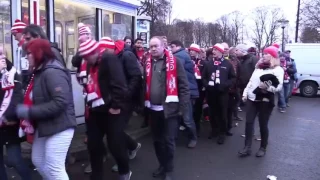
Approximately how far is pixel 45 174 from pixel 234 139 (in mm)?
4552

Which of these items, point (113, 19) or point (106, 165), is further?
point (113, 19)

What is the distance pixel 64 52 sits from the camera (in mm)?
6746

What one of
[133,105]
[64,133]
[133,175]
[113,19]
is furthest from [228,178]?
[113,19]

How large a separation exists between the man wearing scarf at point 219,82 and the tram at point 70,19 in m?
2.45

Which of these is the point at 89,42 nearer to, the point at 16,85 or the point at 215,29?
the point at 16,85

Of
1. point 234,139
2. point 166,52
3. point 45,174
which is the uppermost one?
point 166,52

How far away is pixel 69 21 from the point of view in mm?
6773

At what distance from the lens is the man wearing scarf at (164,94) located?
4398mm

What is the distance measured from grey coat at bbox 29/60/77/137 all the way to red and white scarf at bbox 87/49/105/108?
23.7 inches

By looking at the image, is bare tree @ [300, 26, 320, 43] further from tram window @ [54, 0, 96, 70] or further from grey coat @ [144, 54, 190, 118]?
grey coat @ [144, 54, 190, 118]

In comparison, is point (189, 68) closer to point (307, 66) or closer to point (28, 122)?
point (28, 122)

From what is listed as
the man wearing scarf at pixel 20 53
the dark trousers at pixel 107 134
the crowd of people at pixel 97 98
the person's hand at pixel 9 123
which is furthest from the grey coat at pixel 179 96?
the person's hand at pixel 9 123

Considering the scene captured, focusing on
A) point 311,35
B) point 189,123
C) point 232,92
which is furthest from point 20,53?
point 311,35

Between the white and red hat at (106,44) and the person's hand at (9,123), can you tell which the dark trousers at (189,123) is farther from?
the person's hand at (9,123)
